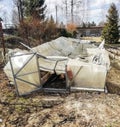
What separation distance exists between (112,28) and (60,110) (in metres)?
23.3

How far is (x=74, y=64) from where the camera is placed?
8.98m

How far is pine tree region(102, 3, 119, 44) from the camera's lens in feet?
93.8

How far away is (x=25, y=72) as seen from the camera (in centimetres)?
885

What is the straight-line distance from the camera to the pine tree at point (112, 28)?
28.6 meters

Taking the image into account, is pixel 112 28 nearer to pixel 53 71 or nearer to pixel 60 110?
pixel 53 71

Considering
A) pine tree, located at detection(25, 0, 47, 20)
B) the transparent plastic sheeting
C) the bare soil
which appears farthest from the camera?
pine tree, located at detection(25, 0, 47, 20)

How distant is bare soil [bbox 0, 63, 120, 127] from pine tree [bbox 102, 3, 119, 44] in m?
21.0

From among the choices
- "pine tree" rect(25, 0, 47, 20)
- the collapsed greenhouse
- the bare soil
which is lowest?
the bare soil

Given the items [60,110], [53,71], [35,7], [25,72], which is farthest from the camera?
[35,7]

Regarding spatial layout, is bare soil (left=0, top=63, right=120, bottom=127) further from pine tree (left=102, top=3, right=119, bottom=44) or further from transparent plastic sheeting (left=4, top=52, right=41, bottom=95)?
pine tree (left=102, top=3, right=119, bottom=44)

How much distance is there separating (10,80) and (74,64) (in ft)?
9.62

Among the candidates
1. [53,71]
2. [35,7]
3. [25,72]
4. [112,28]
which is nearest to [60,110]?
[53,71]

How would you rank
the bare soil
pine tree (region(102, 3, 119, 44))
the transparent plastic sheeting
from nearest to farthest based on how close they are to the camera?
the bare soil, the transparent plastic sheeting, pine tree (region(102, 3, 119, 44))

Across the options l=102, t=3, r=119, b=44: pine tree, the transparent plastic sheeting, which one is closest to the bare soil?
the transparent plastic sheeting
